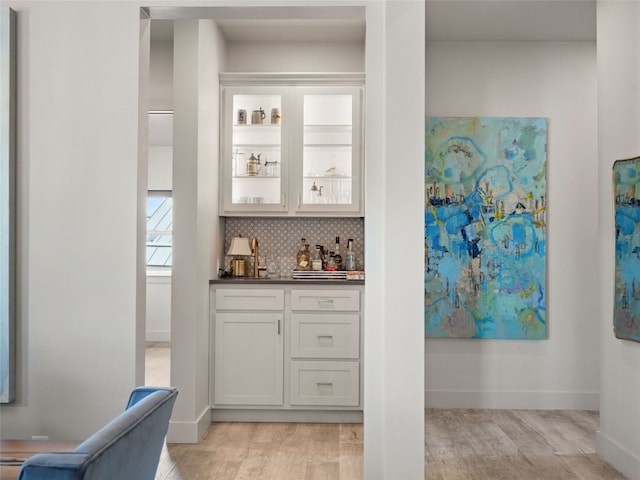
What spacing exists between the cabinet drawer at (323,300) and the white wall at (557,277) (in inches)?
36.8

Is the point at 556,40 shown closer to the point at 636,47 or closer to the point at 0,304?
the point at 636,47

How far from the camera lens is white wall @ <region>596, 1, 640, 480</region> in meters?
3.14

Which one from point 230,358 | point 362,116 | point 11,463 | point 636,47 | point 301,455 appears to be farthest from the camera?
point 362,116

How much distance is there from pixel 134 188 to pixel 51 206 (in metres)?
0.38

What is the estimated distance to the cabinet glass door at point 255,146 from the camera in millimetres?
4410

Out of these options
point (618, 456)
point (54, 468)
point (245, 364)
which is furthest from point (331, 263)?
point (54, 468)

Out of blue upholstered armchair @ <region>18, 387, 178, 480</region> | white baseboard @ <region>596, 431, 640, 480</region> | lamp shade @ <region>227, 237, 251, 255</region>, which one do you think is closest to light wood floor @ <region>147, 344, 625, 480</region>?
white baseboard @ <region>596, 431, 640, 480</region>

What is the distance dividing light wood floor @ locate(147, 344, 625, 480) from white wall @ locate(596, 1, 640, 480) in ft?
0.60

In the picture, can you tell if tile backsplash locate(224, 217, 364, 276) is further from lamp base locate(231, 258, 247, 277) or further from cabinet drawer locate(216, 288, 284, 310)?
cabinet drawer locate(216, 288, 284, 310)

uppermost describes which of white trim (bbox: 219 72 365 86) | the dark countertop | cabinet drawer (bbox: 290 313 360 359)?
white trim (bbox: 219 72 365 86)

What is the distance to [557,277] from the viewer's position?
15.0 ft

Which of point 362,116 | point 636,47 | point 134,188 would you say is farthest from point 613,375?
point 134,188

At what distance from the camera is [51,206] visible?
2.58m

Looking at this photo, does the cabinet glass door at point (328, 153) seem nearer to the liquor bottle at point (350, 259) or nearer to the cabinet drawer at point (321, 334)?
the liquor bottle at point (350, 259)
